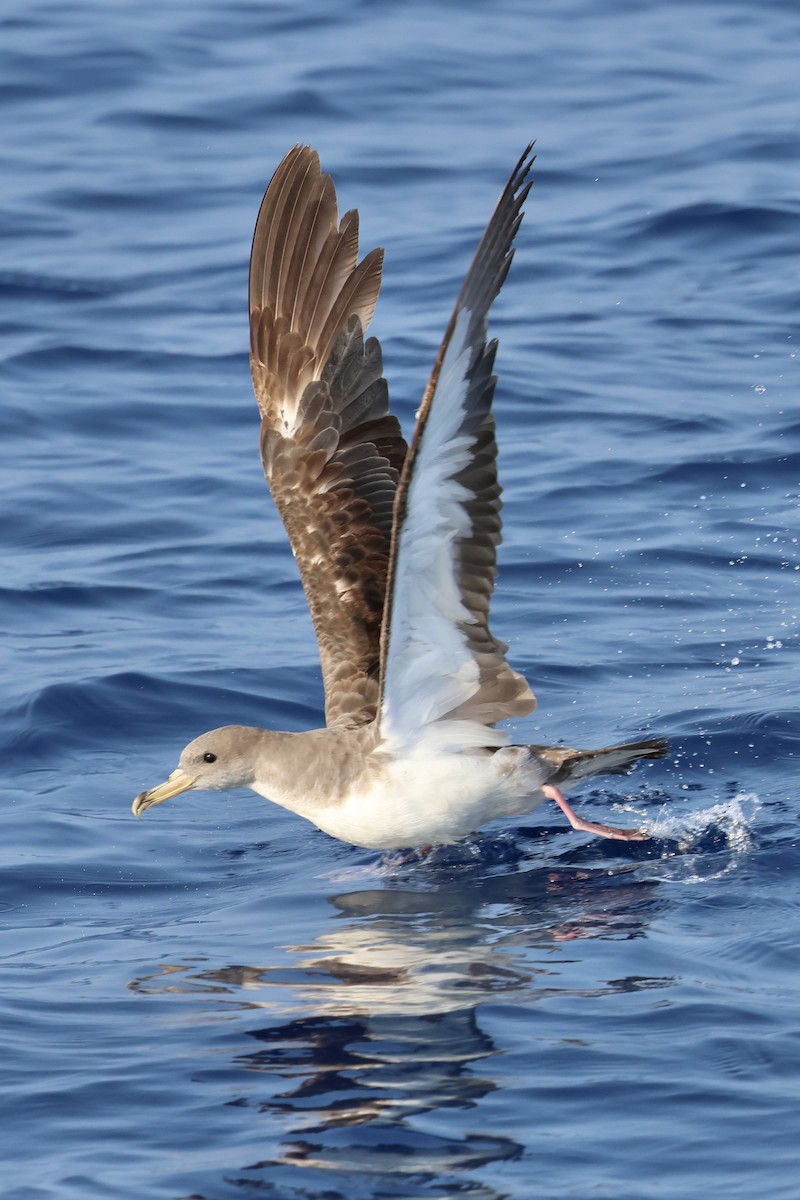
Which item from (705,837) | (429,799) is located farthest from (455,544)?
(705,837)

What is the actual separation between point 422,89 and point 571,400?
278 inches

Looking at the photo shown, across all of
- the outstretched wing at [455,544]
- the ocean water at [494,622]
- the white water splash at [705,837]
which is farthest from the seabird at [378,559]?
the ocean water at [494,622]

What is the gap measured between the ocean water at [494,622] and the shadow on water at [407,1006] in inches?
0.7

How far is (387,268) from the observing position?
609 inches

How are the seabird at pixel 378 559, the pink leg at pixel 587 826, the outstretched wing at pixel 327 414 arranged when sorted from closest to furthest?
the seabird at pixel 378 559
the pink leg at pixel 587 826
the outstretched wing at pixel 327 414

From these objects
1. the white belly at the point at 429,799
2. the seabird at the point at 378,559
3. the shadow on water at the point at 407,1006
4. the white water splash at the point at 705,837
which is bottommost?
the shadow on water at the point at 407,1006

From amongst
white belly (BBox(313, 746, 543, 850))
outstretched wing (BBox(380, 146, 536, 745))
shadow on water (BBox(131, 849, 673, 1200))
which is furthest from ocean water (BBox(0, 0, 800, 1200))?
outstretched wing (BBox(380, 146, 536, 745))

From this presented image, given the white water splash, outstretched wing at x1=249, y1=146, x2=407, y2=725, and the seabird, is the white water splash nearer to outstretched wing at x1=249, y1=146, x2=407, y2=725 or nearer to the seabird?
the seabird

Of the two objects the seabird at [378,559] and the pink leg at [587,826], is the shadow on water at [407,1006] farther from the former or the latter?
the seabird at [378,559]

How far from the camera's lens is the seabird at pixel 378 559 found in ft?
21.4

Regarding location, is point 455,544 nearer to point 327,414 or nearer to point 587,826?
point 587,826

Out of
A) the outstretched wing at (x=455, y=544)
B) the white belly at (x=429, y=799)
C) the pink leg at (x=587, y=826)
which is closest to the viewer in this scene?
the outstretched wing at (x=455, y=544)

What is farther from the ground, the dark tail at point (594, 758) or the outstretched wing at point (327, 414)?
the outstretched wing at point (327, 414)

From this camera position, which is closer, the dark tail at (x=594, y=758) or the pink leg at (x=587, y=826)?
the dark tail at (x=594, y=758)
